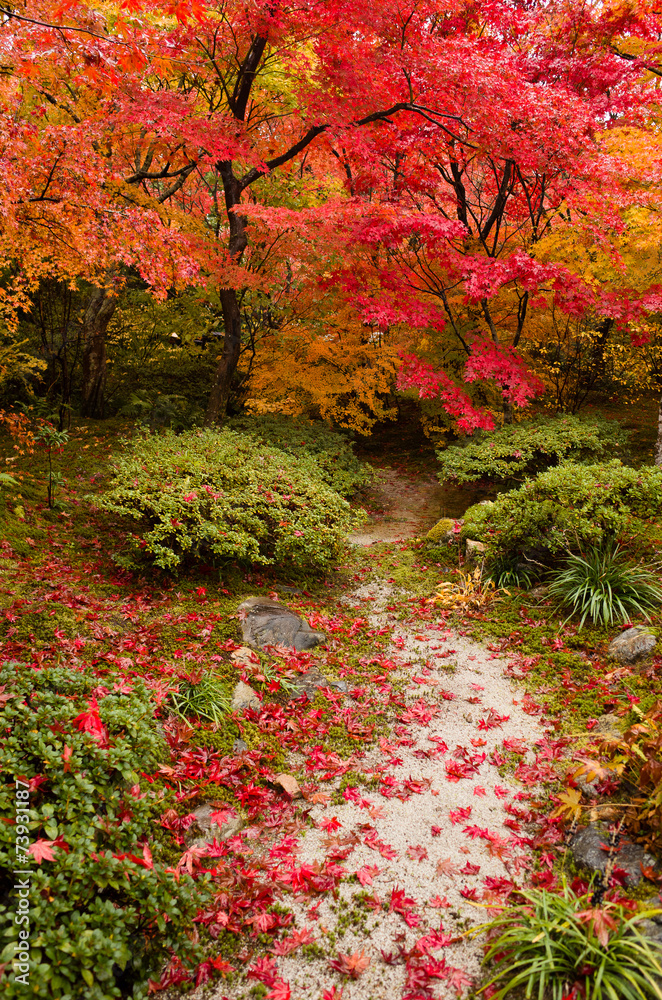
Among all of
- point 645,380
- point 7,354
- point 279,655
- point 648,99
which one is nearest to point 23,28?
point 7,354

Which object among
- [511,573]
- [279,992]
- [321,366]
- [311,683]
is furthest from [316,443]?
[279,992]

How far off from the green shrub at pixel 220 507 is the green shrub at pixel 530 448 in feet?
6.96

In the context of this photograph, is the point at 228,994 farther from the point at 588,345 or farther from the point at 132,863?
the point at 588,345

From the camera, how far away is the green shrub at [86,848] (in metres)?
2.10

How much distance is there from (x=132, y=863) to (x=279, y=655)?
2658 mm

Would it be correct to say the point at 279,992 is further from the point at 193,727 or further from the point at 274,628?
the point at 274,628

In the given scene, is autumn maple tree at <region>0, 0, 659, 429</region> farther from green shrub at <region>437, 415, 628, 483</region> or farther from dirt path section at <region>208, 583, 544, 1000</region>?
dirt path section at <region>208, 583, 544, 1000</region>

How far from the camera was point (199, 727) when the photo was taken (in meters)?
3.96

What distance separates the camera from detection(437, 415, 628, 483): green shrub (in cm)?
800

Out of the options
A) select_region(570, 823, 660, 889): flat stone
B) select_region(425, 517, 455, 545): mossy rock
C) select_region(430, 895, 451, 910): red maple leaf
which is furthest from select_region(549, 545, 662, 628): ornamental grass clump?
select_region(430, 895, 451, 910): red maple leaf

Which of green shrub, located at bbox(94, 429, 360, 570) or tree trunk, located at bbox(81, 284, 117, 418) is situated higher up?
tree trunk, located at bbox(81, 284, 117, 418)

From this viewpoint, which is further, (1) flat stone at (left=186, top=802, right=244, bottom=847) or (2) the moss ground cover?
(1) flat stone at (left=186, top=802, right=244, bottom=847)

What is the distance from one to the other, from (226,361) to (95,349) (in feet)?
9.27

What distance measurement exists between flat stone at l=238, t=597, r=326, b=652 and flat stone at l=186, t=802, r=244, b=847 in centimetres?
182
